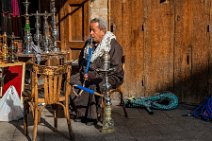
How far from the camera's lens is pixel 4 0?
6852 millimetres

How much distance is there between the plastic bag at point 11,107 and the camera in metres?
5.85

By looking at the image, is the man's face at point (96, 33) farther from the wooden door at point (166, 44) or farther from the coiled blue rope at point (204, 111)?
the coiled blue rope at point (204, 111)

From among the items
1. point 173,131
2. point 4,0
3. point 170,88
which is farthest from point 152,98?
point 4,0

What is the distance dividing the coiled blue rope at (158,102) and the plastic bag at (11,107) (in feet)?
6.42

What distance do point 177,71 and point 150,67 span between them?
487 mm

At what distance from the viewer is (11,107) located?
5902 millimetres

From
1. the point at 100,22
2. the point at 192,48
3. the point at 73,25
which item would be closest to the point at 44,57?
the point at 73,25

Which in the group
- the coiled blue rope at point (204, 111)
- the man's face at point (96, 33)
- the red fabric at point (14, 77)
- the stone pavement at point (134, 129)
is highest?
the man's face at point (96, 33)

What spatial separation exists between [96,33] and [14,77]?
190cm

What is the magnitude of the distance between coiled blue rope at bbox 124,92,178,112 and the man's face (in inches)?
59.7

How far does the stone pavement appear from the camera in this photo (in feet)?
16.6

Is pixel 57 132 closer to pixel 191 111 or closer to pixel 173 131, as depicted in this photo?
pixel 173 131

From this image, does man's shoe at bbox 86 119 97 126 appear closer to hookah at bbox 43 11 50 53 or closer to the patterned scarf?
the patterned scarf

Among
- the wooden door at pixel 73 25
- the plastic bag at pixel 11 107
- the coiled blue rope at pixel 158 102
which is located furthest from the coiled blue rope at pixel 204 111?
the plastic bag at pixel 11 107
